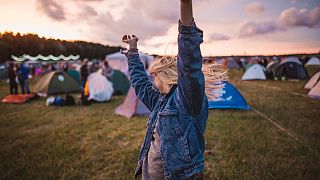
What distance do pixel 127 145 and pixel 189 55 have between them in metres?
5.25

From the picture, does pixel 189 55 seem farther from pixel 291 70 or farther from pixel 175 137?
pixel 291 70

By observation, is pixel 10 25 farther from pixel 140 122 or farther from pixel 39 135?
pixel 140 122

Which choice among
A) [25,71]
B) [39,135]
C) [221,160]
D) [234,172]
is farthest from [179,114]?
[25,71]

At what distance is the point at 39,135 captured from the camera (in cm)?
739

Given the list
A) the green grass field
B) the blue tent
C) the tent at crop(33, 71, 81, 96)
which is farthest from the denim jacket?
the tent at crop(33, 71, 81, 96)

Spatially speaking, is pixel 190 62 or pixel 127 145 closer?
pixel 190 62

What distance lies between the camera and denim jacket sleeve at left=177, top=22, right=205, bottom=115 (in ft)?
5.00

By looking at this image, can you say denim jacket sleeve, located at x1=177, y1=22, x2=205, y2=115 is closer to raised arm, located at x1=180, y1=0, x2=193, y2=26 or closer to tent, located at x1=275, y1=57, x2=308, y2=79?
raised arm, located at x1=180, y1=0, x2=193, y2=26

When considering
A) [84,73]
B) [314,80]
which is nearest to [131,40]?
[84,73]

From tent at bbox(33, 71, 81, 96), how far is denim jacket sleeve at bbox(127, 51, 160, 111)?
14.7 m

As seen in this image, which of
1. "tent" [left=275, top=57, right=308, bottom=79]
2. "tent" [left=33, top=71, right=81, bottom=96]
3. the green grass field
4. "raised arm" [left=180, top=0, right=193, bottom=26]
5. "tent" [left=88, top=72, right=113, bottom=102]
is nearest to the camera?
"raised arm" [left=180, top=0, right=193, bottom=26]

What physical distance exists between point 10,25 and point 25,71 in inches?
478

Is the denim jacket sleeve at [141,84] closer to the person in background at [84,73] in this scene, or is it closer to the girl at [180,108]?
the girl at [180,108]

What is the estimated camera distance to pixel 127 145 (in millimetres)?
6449
